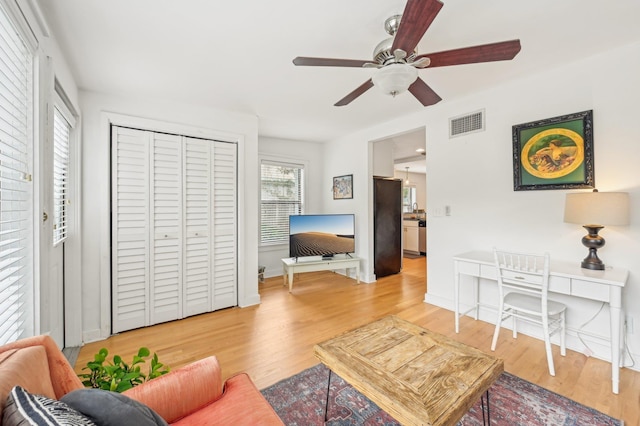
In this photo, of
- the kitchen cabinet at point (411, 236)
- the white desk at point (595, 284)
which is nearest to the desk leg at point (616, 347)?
the white desk at point (595, 284)

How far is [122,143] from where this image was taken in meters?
2.81

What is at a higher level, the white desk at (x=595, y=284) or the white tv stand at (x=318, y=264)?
the white desk at (x=595, y=284)

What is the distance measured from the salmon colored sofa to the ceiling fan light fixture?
5.95 feet

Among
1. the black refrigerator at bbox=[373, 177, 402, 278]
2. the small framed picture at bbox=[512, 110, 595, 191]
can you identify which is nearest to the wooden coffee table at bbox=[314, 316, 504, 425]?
the small framed picture at bbox=[512, 110, 595, 191]

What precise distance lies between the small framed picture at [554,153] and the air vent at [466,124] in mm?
382

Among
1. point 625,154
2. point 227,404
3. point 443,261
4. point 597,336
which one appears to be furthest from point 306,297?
point 625,154

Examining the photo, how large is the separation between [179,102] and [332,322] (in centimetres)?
301

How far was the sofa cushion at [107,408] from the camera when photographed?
72 centimetres

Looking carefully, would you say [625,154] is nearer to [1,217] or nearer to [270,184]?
[1,217]

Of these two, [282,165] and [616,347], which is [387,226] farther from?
[616,347]

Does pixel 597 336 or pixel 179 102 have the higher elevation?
pixel 179 102

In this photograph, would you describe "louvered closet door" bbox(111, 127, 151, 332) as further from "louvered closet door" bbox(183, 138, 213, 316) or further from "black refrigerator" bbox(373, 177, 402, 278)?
"black refrigerator" bbox(373, 177, 402, 278)

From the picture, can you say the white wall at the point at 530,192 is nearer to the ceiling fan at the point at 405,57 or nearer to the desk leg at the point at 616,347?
the desk leg at the point at 616,347

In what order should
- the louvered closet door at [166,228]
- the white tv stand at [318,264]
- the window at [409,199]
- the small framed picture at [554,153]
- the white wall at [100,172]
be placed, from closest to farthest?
1. the small framed picture at [554,153]
2. the white wall at [100,172]
3. the louvered closet door at [166,228]
4. the white tv stand at [318,264]
5. the window at [409,199]
